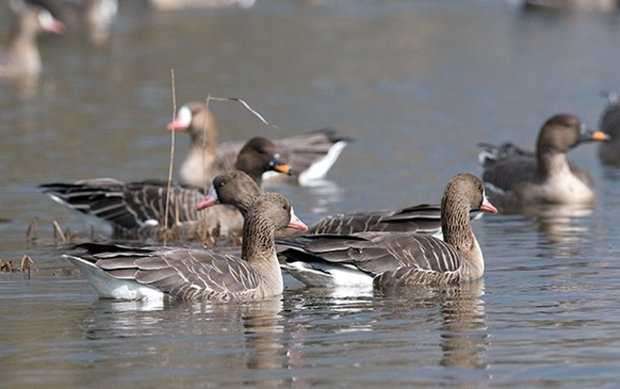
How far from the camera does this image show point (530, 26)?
3847 centimetres

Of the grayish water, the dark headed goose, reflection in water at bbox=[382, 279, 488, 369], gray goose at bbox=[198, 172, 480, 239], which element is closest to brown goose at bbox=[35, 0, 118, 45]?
the grayish water

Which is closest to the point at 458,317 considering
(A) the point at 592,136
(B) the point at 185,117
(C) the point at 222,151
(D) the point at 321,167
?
(A) the point at 592,136

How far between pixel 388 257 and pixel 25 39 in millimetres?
22216

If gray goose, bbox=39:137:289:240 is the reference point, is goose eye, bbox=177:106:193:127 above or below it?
above

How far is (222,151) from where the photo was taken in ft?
68.6

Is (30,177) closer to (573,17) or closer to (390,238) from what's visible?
(390,238)

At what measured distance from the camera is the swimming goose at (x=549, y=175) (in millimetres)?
18891

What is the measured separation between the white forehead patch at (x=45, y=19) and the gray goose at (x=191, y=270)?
78.4 ft

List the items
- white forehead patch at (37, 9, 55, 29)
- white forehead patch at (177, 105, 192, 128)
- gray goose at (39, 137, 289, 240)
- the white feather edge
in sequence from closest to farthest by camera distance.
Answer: the white feather edge < gray goose at (39, 137, 289, 240) < white forehead patch at (177, 105, 192, 128) < white forehead patch at (37, 9, 55, 29)

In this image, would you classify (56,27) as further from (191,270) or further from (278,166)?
(191,270)

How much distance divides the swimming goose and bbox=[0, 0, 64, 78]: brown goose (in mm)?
15456

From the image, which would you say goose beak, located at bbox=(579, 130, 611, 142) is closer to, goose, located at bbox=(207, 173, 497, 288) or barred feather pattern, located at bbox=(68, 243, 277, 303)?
goose, located at bbox=(207, 173, 497, 288)

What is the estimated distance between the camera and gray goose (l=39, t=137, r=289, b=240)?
16.6 m

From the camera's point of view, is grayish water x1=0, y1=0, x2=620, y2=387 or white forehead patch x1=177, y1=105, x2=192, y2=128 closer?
grayish water x1=0, y1=0, x2=620, y2=387
